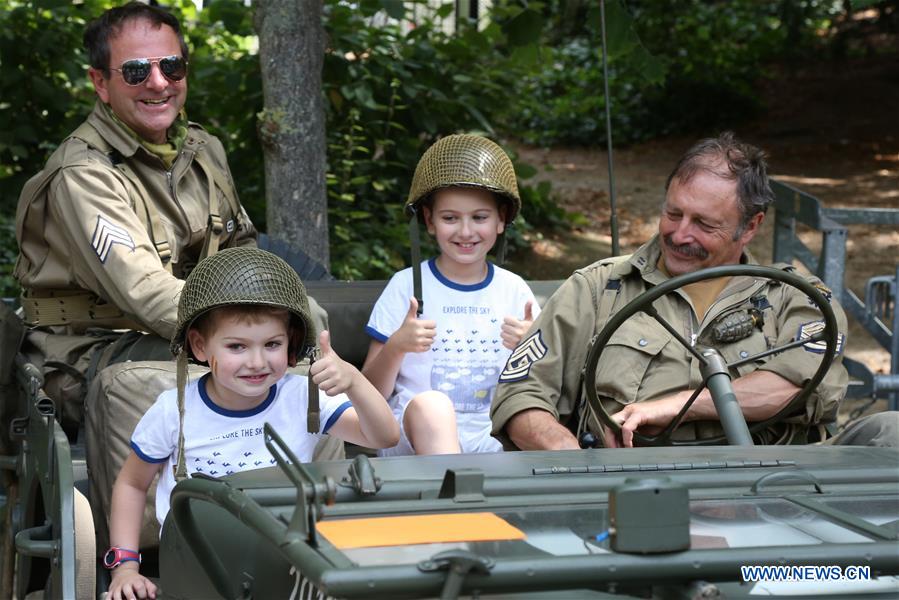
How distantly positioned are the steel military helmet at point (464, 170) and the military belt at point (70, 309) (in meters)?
1.13

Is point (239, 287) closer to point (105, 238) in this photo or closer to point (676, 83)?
point (105, 238)

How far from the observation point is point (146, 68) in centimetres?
455

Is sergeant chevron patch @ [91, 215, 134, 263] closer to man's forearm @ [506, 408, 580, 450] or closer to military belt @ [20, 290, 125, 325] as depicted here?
military belt @ [20, 290, 125, 325]

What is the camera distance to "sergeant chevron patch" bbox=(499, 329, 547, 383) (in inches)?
155

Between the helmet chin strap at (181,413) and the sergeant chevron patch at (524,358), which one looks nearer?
the helmet chin strap at (181,413)

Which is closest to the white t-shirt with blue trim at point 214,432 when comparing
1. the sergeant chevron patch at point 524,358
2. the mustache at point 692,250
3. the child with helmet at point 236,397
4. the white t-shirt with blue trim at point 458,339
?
the child with helmet at point 236,397

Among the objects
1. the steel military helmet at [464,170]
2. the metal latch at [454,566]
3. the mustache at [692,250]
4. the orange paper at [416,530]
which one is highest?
the steel military helmet at [464,170]

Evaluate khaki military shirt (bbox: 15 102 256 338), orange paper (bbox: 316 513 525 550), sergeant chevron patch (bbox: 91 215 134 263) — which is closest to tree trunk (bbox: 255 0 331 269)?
khaki military shirt (bbox: 15 102 256 338)

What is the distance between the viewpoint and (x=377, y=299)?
186 inches

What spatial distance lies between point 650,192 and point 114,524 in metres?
10.2

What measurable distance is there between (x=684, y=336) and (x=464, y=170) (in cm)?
93

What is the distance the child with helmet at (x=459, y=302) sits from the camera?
4.26 metres

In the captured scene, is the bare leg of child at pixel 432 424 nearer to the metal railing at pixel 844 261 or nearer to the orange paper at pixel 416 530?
the orange paper at pixel 416 530

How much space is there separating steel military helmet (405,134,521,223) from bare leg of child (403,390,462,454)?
728 millimetres
